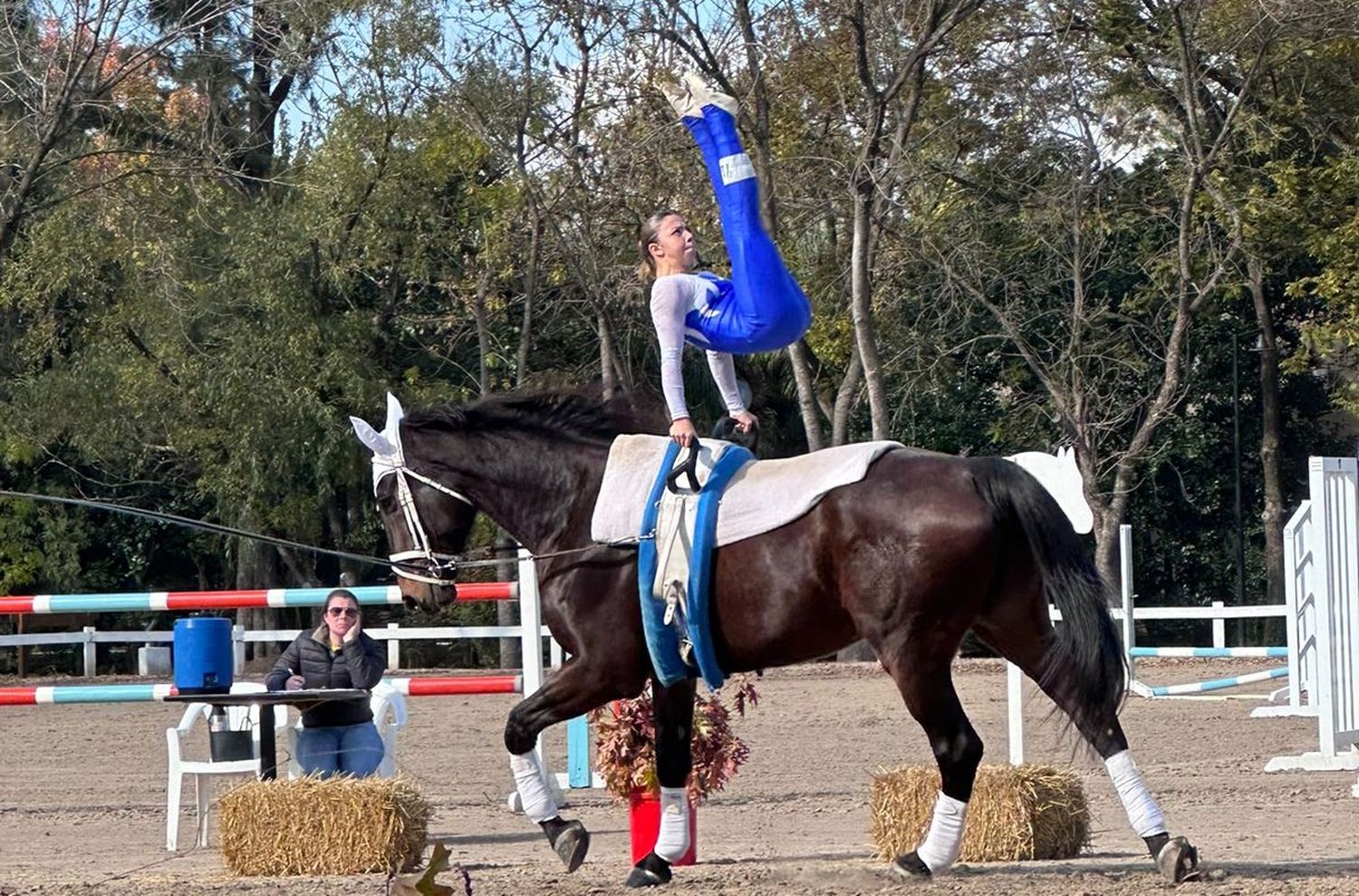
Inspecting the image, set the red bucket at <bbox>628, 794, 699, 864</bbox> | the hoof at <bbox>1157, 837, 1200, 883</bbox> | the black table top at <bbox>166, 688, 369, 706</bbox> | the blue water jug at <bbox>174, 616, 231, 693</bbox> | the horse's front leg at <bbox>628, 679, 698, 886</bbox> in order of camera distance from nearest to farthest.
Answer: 1. the hoof at <bbox>1157, 837, 1200, 883</bbox>
2. the horse's front leg at <bbox>628, 679, 698, 886</bbox>
3. the red bucket at <bbox>628, 794, 699, 864</bbox>
4. the black table top at <bbox>166, 688, 369, 706</bbox>
5. the blue water jug at <bbox>174, 616, 231, 693</bbox>

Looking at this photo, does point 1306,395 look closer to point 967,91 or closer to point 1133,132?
point 1133,132

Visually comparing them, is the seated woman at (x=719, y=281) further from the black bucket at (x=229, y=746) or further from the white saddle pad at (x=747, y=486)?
the black bucket at (x=229, y=746)

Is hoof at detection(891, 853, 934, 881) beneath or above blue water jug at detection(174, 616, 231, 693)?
beneath

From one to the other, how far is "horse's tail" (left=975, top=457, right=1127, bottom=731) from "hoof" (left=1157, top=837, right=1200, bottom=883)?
45 centimetres

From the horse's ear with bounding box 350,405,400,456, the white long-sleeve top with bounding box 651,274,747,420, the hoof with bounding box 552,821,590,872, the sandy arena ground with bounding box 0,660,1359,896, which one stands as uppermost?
the white long-sleeve top with bounding box 651,274,747,420

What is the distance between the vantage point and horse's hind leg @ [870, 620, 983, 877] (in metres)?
5.94

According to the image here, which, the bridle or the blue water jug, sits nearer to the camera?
the bridle

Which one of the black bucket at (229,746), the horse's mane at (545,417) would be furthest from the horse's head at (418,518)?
the black bucket at (229,746)

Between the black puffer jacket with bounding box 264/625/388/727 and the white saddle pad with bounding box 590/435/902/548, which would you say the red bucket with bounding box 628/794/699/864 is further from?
the black puffer jacket with bounding box 264/625/388/727

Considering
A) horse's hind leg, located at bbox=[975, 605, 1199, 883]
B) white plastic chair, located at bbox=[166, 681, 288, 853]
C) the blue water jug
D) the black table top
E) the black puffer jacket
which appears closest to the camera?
horse's hind leg, located at bbox=[975, 605, 1199, 883]

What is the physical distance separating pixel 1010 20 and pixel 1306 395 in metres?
10.5

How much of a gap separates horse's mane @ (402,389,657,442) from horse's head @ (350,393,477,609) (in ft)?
0.47

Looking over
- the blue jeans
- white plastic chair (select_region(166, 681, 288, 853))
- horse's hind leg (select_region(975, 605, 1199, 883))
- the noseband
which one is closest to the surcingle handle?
the noseband

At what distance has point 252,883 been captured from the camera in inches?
268
